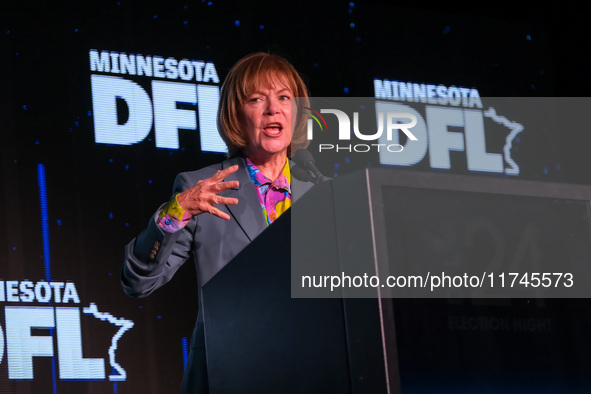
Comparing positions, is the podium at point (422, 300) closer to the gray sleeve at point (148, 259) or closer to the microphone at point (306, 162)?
the gray sleeve at point (148, 259)

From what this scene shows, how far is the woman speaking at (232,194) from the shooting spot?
3.93ft

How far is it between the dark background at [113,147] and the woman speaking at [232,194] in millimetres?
2055

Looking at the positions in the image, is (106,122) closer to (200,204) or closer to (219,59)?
(219,59)

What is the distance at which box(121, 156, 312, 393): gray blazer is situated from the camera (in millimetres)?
1249

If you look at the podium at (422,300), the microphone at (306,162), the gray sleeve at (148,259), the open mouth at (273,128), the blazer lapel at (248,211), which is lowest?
the podium at (422,300)

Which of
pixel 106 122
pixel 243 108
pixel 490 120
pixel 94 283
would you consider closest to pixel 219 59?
pixel 106 122

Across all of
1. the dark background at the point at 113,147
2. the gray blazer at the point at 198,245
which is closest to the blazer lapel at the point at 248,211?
the gray blazer at the point at 198,245

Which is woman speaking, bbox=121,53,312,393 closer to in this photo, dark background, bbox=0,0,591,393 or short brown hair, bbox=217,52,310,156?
short brown hair, bbox=217,52,310,156

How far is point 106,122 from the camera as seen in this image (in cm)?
363

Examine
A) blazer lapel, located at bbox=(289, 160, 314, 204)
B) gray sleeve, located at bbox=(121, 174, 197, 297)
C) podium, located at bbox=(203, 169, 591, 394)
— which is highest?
blazer lapel, located at bbox=(289, 160, 314, 204)

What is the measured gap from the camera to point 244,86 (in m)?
1.62

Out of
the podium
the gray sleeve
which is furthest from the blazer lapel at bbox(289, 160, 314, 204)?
the podium

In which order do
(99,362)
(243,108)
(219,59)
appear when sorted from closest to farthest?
1. (243,108)
2. (99,362)
3. (219,59)

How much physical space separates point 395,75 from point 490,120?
56 centimetres
